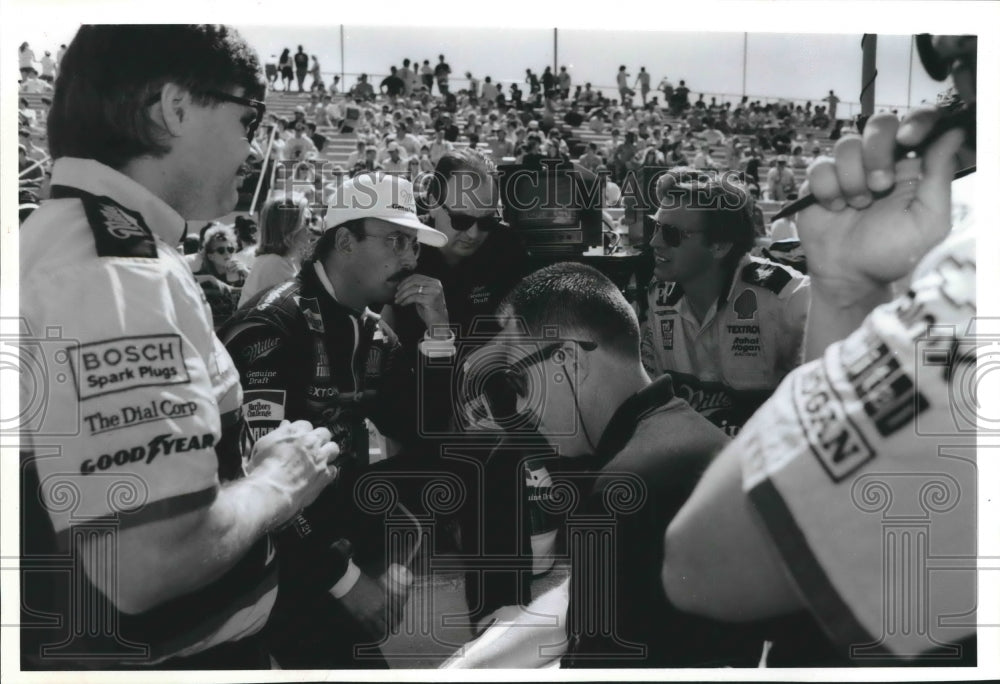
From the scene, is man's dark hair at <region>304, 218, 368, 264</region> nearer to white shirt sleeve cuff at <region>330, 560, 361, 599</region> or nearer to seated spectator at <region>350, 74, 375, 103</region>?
seated spectator at <region>350, 74, 375, 103</region>

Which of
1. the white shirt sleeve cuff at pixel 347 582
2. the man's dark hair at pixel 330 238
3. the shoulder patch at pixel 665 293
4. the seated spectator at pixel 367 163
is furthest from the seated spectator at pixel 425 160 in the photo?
the white shirt sleeve cuff at pixel 347 582

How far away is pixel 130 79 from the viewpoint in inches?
86.0

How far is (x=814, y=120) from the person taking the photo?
2.56m

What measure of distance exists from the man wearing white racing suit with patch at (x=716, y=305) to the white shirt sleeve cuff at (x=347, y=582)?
3.42ft

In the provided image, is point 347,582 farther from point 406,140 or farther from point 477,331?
point 406,140

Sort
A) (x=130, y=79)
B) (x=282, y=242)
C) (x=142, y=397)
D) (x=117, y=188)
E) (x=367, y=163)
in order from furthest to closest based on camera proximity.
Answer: (x=282, y=242) < (x=367, y=163) < (x=130, y=79) < (x=117, y=188) < (x=142, y=397)

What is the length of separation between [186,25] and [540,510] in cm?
155

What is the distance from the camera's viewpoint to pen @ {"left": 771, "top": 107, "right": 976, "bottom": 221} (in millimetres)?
2119

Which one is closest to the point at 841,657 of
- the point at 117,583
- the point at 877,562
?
the point at 877,562

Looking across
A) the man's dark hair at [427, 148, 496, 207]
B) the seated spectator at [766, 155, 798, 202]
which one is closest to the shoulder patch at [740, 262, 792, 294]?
the seated spectator at [766, 155, 798, 202]

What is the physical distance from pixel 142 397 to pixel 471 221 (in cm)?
114

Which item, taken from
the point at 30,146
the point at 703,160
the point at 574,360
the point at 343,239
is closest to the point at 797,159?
the point at 703,160

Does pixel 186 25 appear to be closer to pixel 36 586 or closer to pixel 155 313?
pixel 155 313

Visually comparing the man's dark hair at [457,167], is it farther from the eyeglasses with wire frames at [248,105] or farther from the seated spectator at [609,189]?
the eyeglasses with wire frames at [248,105]
